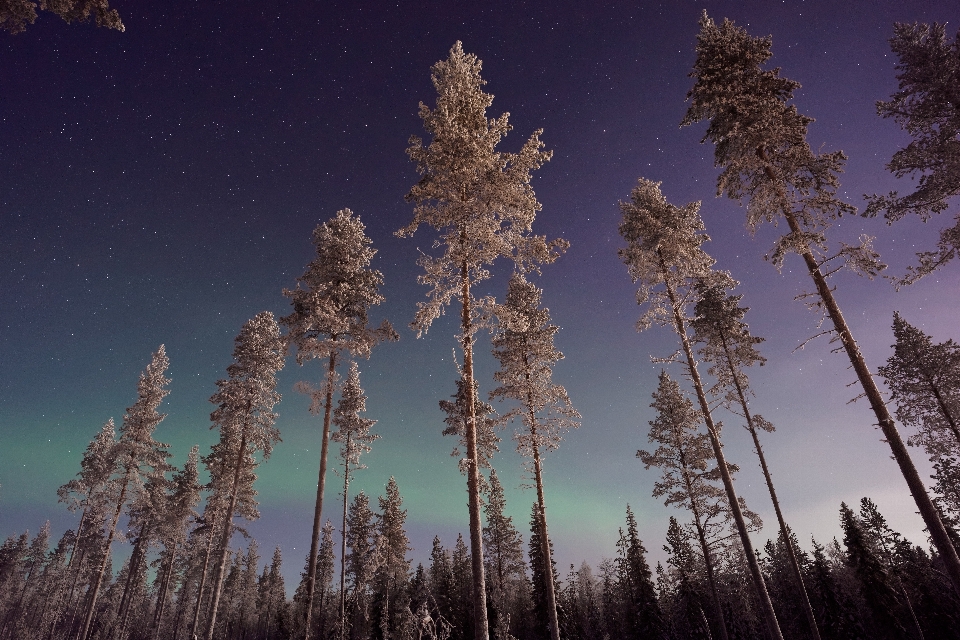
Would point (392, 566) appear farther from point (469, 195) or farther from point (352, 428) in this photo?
point (469, 195)

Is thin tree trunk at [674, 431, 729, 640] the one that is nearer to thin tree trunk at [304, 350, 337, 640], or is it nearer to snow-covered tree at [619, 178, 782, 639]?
snow-covered tree at [619, 178, 782, 639]

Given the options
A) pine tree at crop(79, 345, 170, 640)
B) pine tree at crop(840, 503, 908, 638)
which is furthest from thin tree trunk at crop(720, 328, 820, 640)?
pine tree at crop(79, 345, 170, 640)

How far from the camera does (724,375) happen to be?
21328 millimetres

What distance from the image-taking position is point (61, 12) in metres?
11.1

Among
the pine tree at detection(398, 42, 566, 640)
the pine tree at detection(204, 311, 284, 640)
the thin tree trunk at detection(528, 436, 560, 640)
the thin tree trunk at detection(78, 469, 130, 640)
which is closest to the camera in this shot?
the pine tree at detection(398, 42, 566, 640)

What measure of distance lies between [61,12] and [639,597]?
47.8 m

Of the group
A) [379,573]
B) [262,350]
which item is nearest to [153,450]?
[262,350]

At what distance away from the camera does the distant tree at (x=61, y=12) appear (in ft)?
34.1

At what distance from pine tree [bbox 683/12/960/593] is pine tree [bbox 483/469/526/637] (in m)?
29.0

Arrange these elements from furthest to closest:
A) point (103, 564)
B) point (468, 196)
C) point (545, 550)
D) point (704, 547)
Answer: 1. point (103, 564)
2. point (704, 547)
3. point (545, 550)
4. point (468, 196)

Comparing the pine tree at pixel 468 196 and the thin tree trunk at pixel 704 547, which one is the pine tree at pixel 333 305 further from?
the thin tree trunk at pixel 704 547

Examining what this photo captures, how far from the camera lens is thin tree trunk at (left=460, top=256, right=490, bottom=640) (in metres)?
9.56

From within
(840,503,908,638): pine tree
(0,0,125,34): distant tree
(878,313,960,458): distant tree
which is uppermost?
(0,0,125,34): distant tree

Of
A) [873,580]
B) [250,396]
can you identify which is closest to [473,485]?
[250,396]
